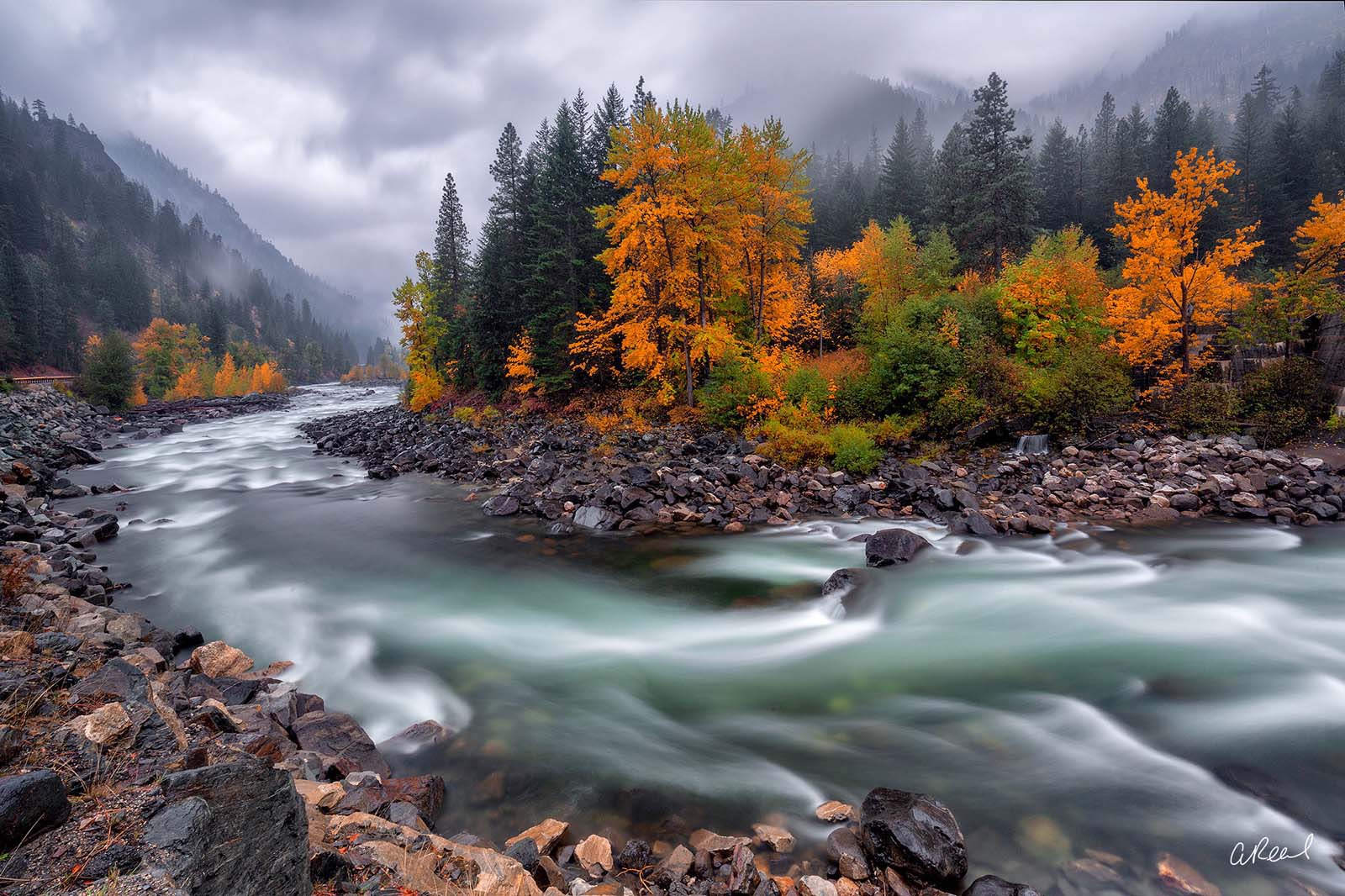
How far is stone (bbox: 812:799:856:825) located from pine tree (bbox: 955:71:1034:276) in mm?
38445

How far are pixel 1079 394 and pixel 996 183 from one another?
2483cm

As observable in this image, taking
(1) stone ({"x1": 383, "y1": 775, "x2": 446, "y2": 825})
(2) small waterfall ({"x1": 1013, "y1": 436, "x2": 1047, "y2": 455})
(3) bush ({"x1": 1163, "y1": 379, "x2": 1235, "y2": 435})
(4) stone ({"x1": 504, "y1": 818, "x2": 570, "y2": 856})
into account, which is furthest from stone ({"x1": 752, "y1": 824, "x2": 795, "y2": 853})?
(3) bush ({"x1": 1163, "y1": 379, "x2": 1235, "y2": 435})

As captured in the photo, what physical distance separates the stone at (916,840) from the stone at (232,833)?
3703mm

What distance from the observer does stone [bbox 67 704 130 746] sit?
3.64 meters

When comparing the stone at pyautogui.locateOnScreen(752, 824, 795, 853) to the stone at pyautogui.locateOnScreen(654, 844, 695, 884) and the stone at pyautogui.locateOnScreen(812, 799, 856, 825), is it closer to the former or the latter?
the stone at pyautogui.locateOnScreen(812, 799, 856, 825)

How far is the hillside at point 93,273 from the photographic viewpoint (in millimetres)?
67812

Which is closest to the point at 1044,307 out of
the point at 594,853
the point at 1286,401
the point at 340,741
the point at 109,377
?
the point at 1286,401

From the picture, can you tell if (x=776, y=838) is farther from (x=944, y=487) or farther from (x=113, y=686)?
(x=944, y=487)

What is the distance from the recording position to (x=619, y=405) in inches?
1028

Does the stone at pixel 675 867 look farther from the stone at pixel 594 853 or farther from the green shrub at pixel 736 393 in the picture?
the green shrub at pixel 736 393

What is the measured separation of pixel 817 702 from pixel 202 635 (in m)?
8.92

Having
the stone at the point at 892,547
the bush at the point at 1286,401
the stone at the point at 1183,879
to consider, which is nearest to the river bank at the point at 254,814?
the stone at the point at 1183,879

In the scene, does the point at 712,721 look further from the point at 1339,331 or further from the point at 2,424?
the point at 2,424

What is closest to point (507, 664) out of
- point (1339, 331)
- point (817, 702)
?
point (817, 702)
